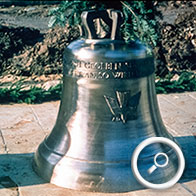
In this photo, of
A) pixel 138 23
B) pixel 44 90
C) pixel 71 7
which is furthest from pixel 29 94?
pixel 138 23

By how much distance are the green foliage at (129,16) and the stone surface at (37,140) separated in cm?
107

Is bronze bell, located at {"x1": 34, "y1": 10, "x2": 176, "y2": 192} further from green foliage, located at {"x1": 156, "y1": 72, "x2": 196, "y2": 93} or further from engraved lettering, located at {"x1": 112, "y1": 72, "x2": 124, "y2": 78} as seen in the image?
green foliage, located at {"x1": 156, "y1": 72, "x2": 196, "y2": 93}

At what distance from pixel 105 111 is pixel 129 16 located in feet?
2.42

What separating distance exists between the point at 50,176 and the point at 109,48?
104cm

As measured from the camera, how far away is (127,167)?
3.15 m

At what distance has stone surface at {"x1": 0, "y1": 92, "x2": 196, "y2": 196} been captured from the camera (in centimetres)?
317

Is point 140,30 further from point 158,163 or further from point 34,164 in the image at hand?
point 34,164

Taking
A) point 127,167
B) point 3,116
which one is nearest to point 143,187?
point 127,167

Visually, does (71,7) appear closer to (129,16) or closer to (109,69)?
(129,16)

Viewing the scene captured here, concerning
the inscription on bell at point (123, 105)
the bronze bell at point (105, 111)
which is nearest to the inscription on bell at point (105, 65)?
the bronze bell at point (105, 111)

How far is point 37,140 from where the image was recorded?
164 inches

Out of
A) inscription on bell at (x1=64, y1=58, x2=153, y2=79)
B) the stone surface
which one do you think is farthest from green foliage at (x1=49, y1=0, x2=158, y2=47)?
the stone surface

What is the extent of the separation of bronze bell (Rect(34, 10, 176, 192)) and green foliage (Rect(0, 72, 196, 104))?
2.20m

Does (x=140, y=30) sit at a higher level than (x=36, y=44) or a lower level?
higher
